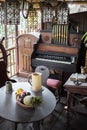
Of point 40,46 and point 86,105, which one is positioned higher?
point 40,46

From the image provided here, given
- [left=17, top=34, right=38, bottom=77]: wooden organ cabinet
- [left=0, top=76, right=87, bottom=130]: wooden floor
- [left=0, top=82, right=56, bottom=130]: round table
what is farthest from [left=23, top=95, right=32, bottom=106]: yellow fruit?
[left=17, top=34, right=38, bottom=77]: wooden organ cabinet

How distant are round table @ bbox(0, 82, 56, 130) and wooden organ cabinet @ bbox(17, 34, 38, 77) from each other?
7.82ft

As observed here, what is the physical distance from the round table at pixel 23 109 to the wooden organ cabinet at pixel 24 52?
2.38m

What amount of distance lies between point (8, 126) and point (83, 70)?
1.65 meters

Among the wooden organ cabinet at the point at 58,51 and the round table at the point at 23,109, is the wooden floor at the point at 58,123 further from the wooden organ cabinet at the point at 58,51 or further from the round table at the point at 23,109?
the wooden organ cabinet at the point at 58,51

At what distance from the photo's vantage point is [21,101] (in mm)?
2596

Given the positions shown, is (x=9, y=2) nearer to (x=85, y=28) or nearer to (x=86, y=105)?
(x=86, y=105)

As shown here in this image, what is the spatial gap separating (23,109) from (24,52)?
3.07 metres

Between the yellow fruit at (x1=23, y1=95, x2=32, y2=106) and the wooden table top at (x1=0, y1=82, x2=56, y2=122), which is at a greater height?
the yellow fruit at (x1=23, y1=95, x2=32, y2=106)

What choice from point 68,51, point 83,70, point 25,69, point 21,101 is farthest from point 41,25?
point 21,101

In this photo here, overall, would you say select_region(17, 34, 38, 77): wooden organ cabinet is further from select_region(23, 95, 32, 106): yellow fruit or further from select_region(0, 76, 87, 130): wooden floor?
A: select_region(23, 95, 32, 106): yellow fruit

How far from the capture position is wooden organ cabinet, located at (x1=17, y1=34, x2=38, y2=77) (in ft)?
17.1

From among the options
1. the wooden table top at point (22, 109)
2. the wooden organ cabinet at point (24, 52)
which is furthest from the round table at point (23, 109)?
the wooden organ cabinet at point (24, 52)

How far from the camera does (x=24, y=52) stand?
546cm
